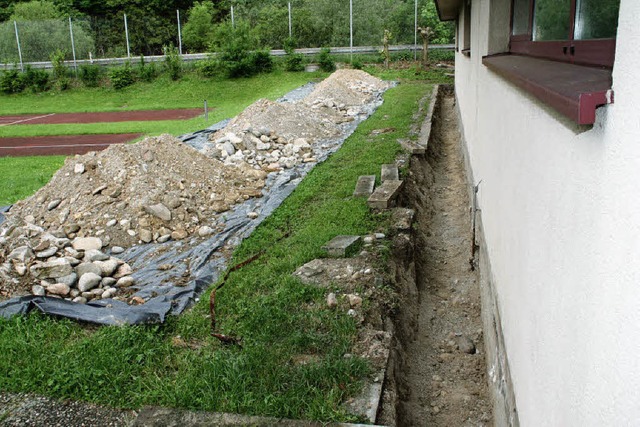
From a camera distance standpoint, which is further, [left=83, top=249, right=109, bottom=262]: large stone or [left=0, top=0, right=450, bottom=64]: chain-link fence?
[left=0, top=0, right=450, bottom=64]: chain-link fence

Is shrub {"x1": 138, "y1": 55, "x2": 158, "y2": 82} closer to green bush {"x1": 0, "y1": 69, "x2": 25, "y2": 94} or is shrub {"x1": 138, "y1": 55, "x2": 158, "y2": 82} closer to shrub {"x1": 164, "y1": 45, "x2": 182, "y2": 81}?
shrub {"x1": 164, "y1": 45, "x2": 182, "y2": 81}

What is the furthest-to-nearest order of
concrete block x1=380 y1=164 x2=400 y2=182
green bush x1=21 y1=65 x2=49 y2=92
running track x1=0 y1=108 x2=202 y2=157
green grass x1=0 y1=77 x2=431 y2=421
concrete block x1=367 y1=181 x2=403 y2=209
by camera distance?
green bush x1=21 y1=65 x2=49 y2=92, running track x1=0 y1=108 x2=202 y2=157, concrete block x1=380 y1=164 x2=400 y2=182, concrete block x1=367 y1=181 x2=403 y2=209, green grass x1=0 y1=77 x2=431 y2=421

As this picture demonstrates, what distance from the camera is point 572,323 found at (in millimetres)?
1957

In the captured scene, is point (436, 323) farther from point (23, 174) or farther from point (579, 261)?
point (23, 174)

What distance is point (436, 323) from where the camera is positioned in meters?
5.56

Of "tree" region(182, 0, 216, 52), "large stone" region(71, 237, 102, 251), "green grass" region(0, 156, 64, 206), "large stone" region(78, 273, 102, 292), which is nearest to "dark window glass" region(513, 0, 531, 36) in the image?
"large stone" region(78, 273, 102, 292)

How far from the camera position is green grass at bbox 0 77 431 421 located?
12.2 feet

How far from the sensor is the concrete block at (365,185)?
7961 millimetres

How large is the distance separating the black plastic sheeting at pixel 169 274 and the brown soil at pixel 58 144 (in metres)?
6.80

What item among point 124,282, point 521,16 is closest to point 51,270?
point 124,282

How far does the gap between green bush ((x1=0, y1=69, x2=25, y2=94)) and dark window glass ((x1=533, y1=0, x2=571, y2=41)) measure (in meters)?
29.6

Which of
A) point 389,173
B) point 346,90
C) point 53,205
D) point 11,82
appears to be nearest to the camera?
point 53,205

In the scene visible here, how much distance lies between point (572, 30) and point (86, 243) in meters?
5.91

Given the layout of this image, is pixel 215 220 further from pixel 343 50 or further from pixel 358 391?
pixel 343 50
